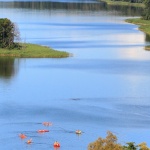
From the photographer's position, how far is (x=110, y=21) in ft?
393

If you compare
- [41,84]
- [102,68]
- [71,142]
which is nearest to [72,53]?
[102,68]

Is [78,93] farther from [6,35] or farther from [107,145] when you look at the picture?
[107,145]

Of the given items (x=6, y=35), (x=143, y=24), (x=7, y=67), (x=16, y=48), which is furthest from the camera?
(x=143, y=24)

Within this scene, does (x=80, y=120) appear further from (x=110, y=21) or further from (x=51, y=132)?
(x=110, y=21)

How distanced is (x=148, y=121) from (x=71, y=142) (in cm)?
642

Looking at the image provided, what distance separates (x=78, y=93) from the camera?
152 feet

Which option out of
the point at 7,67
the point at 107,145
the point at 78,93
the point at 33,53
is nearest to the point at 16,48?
the point at 33,53

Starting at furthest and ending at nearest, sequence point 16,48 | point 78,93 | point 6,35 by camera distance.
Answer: point 6,35, point 16,48, point 78,93

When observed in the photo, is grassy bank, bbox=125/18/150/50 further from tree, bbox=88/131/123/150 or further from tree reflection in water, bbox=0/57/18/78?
tree, bbox=88/131/123/150

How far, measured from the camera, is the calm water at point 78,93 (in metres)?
34.6

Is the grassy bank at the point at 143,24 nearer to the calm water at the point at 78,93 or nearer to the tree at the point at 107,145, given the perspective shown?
the calm water at the point at 78,93

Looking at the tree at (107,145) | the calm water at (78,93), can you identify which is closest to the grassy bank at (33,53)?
the calm water at (78,93)

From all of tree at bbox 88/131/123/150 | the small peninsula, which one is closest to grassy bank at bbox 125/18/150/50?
the small peninsula

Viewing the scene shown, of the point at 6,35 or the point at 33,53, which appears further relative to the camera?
the point at 6,35
